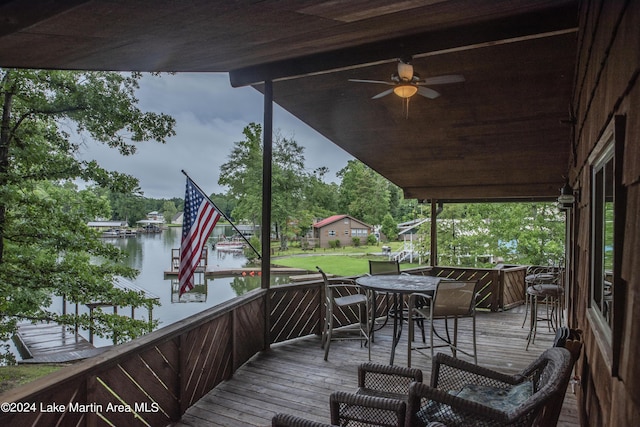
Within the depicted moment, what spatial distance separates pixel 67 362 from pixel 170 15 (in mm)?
9550

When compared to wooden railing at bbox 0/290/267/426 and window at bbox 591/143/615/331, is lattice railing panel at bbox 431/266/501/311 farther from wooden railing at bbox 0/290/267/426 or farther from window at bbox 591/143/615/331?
window at bbox 591/143/615/331

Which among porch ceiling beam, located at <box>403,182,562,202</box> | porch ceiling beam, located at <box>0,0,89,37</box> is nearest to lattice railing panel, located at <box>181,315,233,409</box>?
porch ceiling beam, located at <box>0,0,89,37</box>

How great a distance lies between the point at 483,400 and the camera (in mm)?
2166

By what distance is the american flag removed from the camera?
4.07m

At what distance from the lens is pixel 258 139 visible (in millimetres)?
24750

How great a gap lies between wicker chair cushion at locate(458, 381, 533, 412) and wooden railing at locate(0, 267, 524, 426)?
208 centimetres

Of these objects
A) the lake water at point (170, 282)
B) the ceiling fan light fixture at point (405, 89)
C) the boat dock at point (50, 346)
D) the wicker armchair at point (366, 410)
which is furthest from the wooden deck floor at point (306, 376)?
the lake water at point (170, 282)

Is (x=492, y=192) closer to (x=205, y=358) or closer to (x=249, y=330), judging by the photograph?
(x=249, y=330)

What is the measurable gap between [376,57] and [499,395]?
3216 millimetres

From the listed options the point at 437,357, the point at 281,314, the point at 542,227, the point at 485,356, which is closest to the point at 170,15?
the point at 437,357

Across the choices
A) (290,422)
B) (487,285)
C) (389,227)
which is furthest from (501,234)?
(389,227)

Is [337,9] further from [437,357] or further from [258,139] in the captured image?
[258,139]

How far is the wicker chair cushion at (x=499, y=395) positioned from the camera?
2.09 meters

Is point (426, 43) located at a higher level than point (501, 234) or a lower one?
higher
